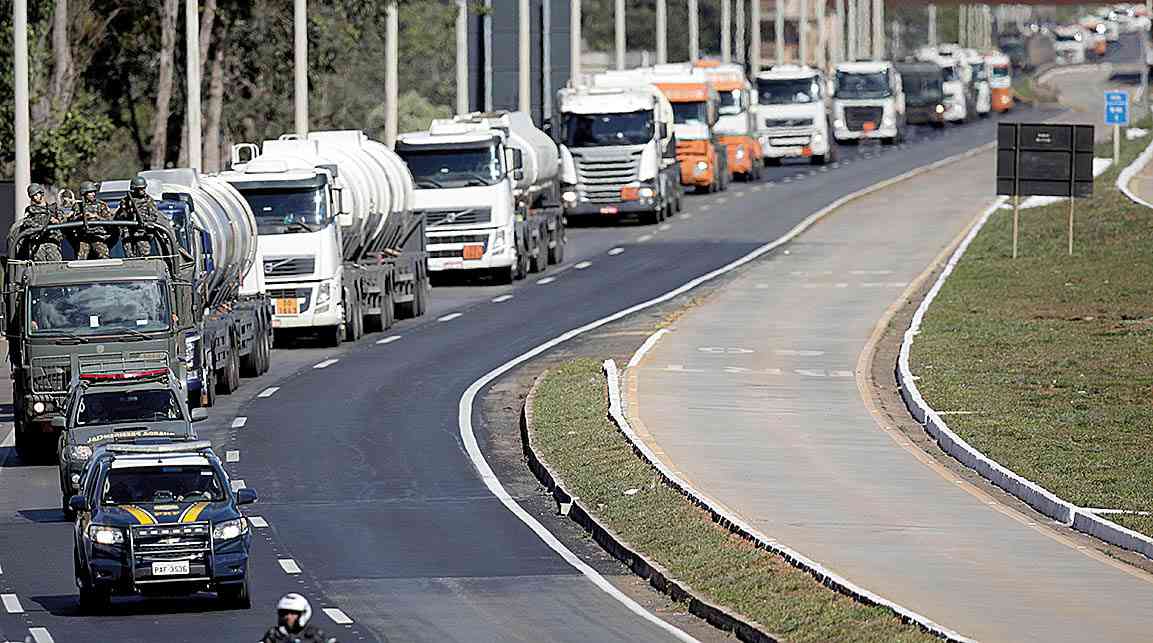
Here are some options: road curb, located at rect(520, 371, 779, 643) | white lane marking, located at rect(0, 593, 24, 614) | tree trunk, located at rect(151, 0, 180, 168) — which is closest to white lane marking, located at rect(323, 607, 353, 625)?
white lane marking, located at rect(0, 593, 24, 614)

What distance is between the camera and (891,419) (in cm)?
3603

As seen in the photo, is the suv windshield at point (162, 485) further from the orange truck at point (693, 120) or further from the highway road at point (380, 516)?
the orange truck at point (693, 120)

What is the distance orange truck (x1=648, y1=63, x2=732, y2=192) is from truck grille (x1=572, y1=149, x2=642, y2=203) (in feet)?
20.1

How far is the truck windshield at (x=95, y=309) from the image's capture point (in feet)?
110

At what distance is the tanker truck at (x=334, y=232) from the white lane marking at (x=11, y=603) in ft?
68.0

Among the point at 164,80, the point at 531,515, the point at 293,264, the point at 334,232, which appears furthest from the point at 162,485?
the point at 164,80

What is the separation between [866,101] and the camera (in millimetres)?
112375

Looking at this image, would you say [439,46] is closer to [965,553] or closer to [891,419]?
[891,419]

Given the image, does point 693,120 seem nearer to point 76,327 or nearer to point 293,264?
point 293,264

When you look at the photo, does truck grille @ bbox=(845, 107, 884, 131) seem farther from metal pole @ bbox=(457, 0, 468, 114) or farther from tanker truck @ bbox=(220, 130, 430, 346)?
tanker truck @ bbox=(220, 130, 430, 346)

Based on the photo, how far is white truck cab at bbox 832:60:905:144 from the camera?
110m

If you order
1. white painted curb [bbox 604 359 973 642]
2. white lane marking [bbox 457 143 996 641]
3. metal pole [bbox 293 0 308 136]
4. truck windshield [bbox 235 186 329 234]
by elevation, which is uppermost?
metal pole [bbox 293 0 308 136]

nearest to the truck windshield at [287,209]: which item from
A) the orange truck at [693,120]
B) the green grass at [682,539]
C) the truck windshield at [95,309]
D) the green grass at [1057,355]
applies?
the green grass at [682,539]

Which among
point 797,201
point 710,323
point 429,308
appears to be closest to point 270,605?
point 710,323
